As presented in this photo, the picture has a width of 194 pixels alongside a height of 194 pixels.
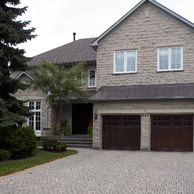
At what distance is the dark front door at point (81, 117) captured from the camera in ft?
70.0

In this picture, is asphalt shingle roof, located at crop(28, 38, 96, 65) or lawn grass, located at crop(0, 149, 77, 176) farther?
asphalt shingle roof, located at crop(28, 38, 96, 65)

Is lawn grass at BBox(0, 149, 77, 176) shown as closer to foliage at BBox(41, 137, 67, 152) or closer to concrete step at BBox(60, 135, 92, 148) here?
foliage at BBox(41, 137, 67, 152)

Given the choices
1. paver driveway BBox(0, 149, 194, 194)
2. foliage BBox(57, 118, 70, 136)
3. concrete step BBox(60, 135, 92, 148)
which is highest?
foliage BBox(57, 118, 70, 136)

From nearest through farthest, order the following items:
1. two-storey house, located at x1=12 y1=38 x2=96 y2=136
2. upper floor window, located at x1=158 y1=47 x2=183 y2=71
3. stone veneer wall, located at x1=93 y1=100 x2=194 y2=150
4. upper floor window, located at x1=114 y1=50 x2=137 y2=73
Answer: stone veneer wall, located at x1=93 y1=100 x2=194 y2=150
upper floor window, located at x1=158 y1=47 x2=183 y2=71
upper floor window, located at x1=114 y1=50 x2=137 y2=73
two-storey house, located at x1=12 y1=38 x2=96 y2=136

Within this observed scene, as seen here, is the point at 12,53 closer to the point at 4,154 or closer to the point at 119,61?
the point at 4,154

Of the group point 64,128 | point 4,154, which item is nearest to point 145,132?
point 64,128

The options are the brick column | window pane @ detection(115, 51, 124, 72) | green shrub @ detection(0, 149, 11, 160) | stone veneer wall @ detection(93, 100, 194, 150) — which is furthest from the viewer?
window pane @ detection(115, 51, 124, 72)

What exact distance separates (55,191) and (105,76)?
11.5 metres

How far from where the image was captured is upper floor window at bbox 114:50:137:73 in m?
17.8

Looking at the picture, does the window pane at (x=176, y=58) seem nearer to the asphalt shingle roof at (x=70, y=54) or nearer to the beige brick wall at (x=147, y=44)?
the beige brick wall at (x=147, y=44)

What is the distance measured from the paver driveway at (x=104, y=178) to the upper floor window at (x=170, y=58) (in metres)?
6.56

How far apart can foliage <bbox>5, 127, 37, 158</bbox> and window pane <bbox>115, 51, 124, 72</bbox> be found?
730cm

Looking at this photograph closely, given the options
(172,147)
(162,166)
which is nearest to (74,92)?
(172,147)

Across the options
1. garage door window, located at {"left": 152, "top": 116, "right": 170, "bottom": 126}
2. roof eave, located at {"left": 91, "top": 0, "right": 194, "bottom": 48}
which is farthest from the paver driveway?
roof eave, located at {"left": 91, "top": 0, "right": 194, "bottom": 48}
